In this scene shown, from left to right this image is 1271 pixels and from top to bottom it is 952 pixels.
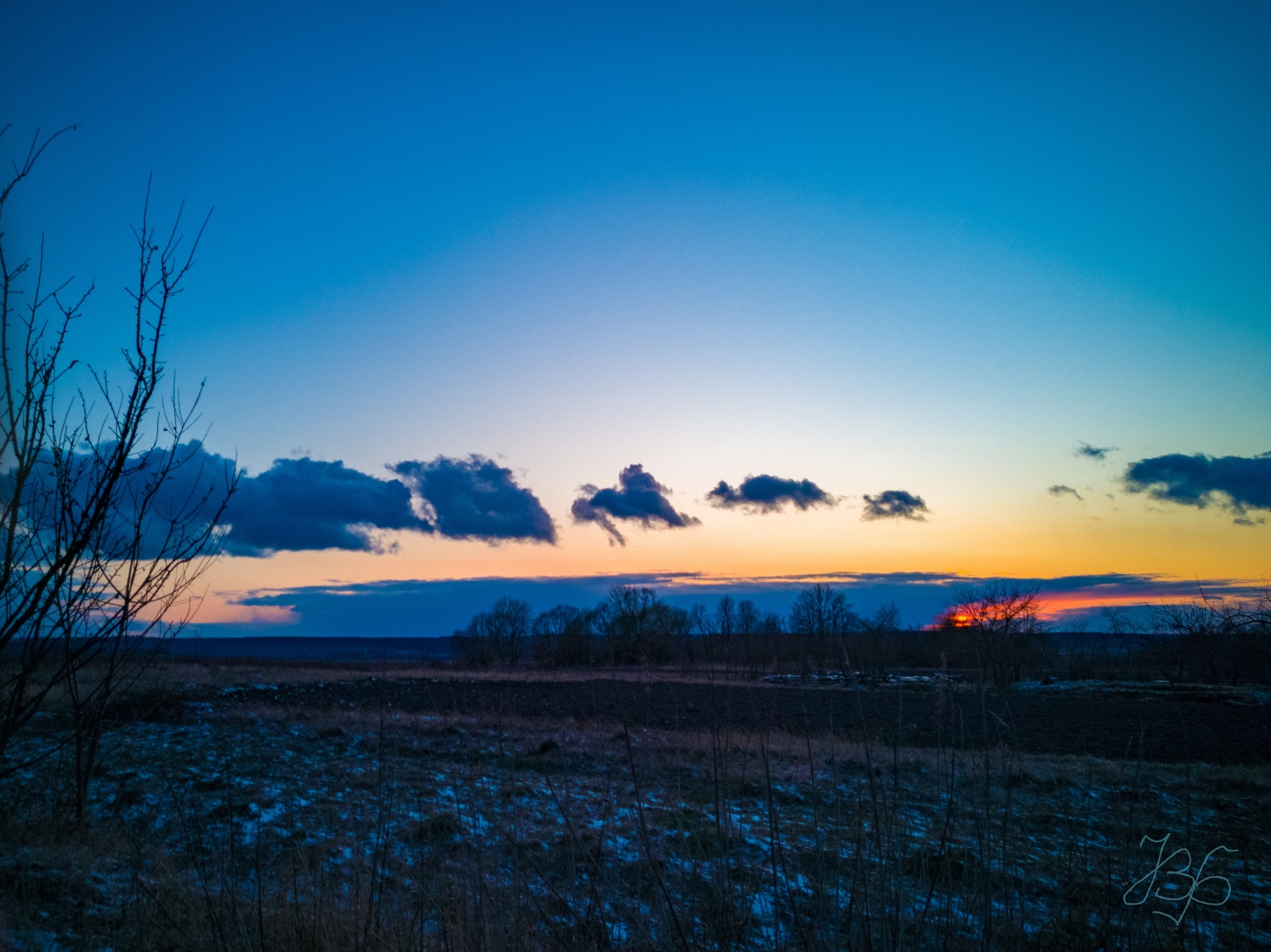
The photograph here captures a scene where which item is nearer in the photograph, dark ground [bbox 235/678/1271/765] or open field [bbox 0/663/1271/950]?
open field [bbox 0/663/1271/950]

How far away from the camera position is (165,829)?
21.3ft

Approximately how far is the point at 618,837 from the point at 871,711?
59.4 ft

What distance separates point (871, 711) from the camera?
2291cm

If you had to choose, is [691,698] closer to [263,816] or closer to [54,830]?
[263,816]

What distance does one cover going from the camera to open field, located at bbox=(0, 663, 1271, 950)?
11.6 ft

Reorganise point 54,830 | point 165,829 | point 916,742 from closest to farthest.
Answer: point 54,830
point 165,829
point 916,742

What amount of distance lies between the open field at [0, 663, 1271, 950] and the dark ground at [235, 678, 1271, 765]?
40 cm

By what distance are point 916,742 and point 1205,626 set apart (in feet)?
22.7

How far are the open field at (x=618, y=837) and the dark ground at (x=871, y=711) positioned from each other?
0.40 meters

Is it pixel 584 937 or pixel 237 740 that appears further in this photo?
pixel 237 740

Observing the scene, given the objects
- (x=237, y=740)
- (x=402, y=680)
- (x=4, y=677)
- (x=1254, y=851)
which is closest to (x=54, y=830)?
(x=4, y=677)

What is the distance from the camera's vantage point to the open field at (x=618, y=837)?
3.52 metres

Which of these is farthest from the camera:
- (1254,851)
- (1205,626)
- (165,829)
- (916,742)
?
(916,742)

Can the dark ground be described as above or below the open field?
below
